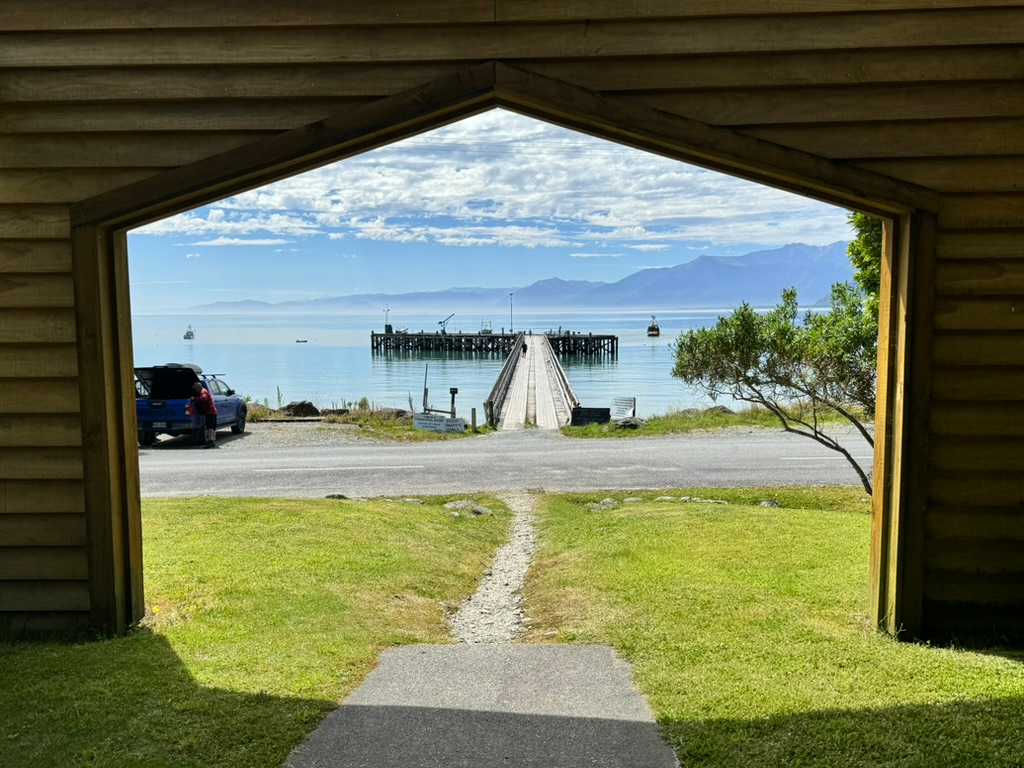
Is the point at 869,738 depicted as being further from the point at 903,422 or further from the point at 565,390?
the point at 565,390

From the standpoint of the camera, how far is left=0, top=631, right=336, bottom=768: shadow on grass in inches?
132

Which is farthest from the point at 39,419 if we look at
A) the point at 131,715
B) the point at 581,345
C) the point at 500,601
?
the point at 581,345

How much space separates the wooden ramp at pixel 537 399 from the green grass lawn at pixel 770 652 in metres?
15.3

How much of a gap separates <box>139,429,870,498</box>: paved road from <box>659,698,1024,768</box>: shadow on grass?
8.62 m

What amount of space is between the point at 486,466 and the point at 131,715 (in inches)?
432

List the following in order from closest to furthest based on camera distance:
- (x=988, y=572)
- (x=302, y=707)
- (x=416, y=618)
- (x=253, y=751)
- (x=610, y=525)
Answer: (x=253, y=751), (x=302, y=707), (x=988, y=572), (x=416, y=618), (x=610, y=525)

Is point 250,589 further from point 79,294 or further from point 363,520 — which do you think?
point 363,520

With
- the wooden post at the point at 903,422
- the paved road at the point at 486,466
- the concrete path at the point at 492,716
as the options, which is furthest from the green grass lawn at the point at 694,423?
the concrete path at the point at 492,716

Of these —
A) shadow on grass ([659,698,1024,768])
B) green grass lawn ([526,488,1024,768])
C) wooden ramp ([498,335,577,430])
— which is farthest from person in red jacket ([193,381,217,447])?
shadow on grass ([659,698,1024,768])

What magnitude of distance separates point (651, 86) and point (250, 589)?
433cm

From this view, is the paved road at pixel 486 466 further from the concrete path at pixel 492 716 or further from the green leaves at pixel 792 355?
the concrete path at pixel 492 716

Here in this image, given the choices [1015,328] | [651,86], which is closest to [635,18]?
[651,86]

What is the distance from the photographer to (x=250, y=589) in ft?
19.6

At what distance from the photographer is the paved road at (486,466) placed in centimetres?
1262
